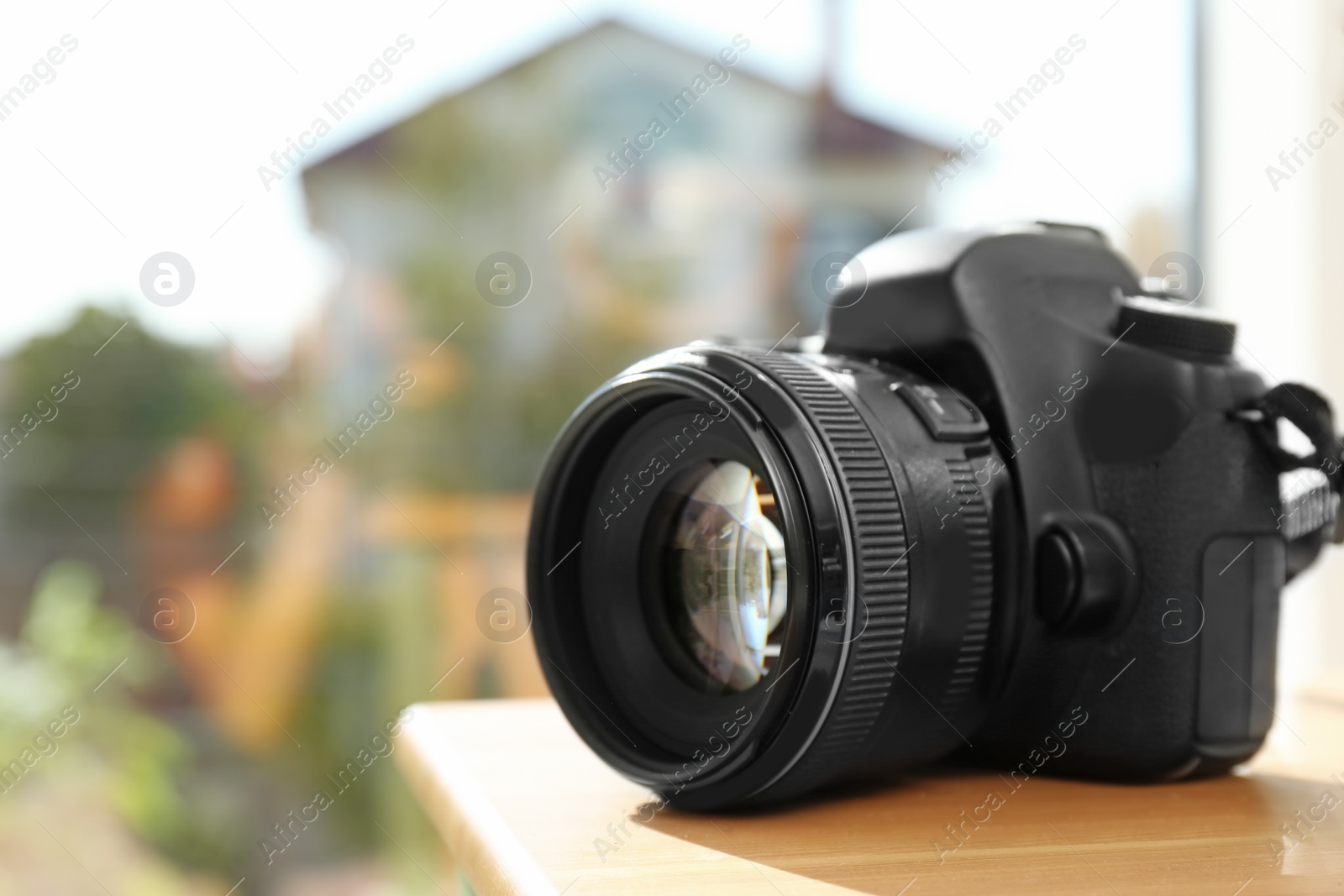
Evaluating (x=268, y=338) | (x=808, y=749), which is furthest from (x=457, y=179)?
(x=808, y=749)

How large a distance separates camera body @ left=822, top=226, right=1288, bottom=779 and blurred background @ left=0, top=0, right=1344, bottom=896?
797 mm

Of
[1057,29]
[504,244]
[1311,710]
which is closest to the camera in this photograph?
[1311,710]

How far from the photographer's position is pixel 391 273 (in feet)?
5.27

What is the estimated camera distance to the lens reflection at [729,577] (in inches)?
21.6

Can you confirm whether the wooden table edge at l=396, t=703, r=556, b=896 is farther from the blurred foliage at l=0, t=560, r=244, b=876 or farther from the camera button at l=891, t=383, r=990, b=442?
the blurred foliage at l=0, t=560, r=244, b=876

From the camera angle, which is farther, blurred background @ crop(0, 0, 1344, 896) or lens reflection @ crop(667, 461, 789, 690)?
blurred background @ crop(0, 0, 1344, 896)

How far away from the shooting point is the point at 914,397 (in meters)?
0.58

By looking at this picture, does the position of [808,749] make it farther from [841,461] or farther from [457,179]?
[457,179]

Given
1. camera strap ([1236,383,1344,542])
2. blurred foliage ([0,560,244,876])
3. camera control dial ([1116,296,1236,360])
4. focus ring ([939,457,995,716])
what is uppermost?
camera control dial ([1116,296,1236,360])

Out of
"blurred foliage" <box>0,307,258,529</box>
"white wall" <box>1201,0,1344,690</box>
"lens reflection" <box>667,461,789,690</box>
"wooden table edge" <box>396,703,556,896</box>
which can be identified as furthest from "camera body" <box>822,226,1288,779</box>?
"blurred foliage" <box>0,307,258,529</box>

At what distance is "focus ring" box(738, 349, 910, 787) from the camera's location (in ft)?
1.68

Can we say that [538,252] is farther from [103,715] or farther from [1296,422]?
[1296,422]

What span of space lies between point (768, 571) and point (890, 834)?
0.12 m

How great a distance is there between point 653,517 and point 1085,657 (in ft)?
0.74
